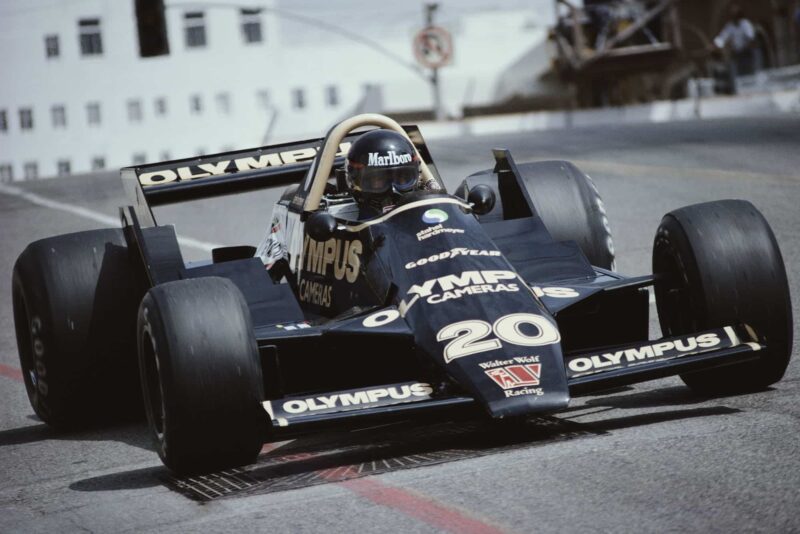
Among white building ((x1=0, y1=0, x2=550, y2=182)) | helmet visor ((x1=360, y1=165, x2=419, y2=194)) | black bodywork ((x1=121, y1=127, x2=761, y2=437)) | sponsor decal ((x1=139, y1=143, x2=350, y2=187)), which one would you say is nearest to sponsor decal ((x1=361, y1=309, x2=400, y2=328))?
black bodywork ((x1=121, y1=127, x2=761, y2=437))

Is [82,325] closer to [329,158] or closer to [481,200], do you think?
[329,158]

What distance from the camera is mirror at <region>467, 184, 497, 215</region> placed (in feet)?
24.3

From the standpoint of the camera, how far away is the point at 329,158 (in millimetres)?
7828

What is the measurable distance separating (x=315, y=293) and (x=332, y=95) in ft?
197

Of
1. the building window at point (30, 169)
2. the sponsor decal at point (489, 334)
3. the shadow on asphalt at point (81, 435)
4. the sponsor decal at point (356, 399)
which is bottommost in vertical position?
the building window at point (30, 169)

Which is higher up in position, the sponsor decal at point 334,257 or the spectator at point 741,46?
the sponsor decal at point 334,257

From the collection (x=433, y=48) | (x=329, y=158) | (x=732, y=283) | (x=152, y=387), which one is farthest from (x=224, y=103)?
(x=732, y=283)

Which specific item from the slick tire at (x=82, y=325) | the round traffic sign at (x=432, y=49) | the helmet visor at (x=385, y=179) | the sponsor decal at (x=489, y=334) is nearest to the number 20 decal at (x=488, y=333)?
the sponsor decal at (x=489, y=334)

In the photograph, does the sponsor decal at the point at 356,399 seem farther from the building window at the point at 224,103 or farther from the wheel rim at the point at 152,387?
the building window at the point at 224,103

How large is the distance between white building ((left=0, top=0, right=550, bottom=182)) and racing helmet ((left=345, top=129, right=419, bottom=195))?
5899cm

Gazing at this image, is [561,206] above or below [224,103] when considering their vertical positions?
above

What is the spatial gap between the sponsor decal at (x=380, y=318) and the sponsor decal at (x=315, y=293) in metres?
0.86

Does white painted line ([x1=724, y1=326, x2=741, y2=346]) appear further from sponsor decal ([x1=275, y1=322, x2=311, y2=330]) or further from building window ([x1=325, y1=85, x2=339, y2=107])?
building window ([x1=325, y1=85, x2=339, y2=107])

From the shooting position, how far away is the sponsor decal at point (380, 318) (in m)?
6.31
